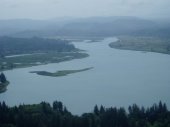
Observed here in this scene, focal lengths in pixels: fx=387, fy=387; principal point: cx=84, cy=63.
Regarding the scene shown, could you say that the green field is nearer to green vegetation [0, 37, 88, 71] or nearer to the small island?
green vegetation [0, 37, 88, 71]

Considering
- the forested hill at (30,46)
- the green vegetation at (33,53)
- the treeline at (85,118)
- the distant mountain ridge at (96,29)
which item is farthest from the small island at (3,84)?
the distant mountain ridge at (96,29)

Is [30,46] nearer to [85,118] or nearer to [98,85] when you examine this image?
[98,85]

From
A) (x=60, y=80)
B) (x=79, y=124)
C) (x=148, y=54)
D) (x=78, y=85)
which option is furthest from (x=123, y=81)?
(x=148, y=54)

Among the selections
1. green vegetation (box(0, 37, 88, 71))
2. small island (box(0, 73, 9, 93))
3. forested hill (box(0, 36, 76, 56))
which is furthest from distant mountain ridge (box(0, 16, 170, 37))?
small island (box(0, 73, 9, 93))

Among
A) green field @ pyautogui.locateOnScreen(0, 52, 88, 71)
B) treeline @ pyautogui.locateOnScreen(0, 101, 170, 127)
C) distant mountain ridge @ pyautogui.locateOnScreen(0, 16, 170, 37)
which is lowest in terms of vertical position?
treeline @ pyautogui.locateOnScreen(0, 101, 170, 127)

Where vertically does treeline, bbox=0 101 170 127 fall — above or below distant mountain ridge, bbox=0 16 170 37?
below

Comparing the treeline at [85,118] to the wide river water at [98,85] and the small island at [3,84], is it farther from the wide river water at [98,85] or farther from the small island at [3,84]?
the small island at [3,84]

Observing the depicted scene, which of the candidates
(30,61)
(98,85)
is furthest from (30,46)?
(98,85)
